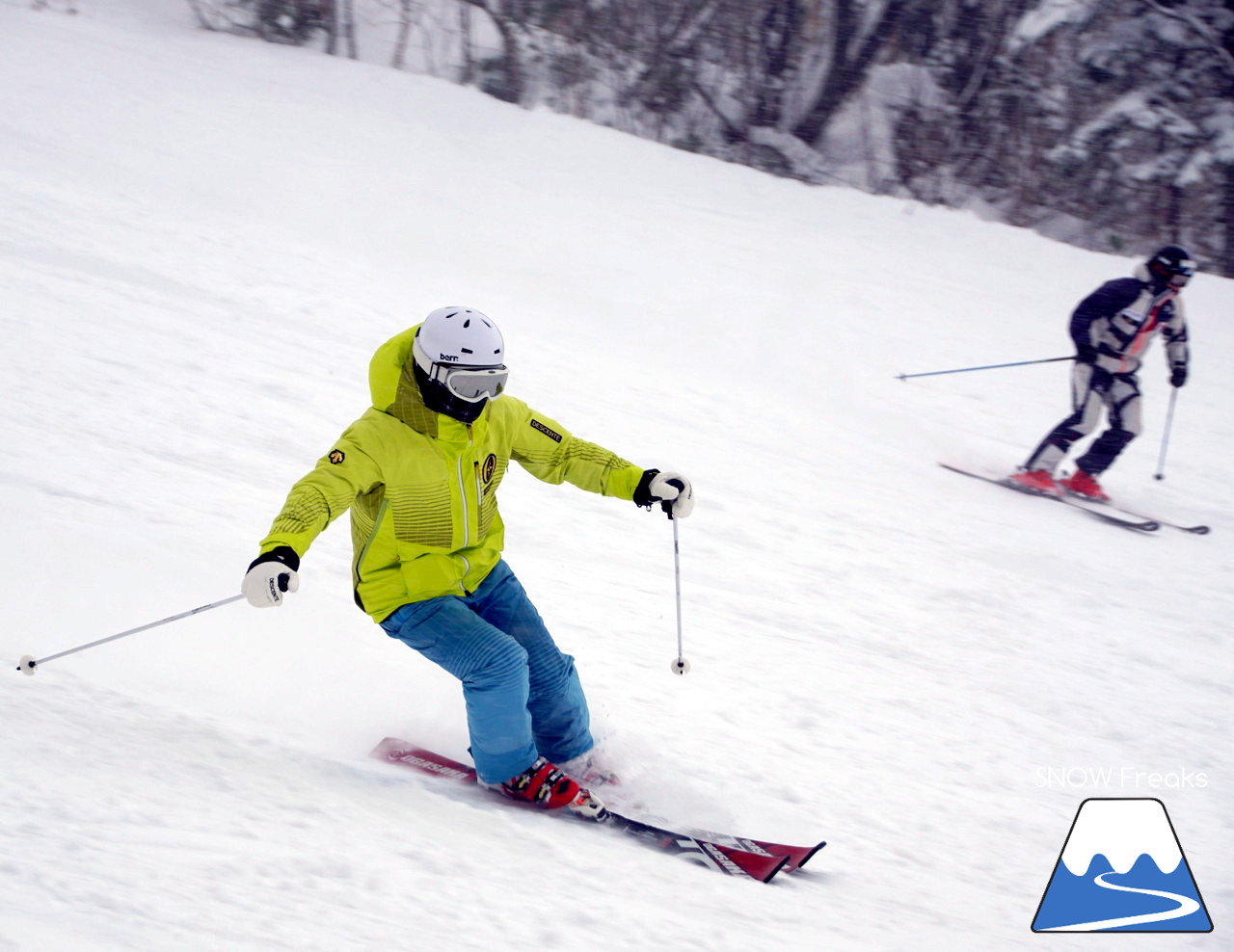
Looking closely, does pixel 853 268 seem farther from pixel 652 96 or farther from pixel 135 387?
pixel 135 387

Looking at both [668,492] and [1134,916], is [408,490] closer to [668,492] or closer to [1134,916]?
[668,492]

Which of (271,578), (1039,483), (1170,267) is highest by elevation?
(1170,267)

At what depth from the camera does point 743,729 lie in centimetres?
403

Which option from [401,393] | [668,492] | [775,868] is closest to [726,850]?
[775,868]

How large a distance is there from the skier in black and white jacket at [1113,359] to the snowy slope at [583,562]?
439mm

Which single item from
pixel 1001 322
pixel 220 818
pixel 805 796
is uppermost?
pixel 1001 322

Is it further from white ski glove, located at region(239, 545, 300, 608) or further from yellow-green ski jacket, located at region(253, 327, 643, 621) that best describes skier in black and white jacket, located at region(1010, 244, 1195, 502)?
white ski glove, located at region(239, 545, 300, 608)

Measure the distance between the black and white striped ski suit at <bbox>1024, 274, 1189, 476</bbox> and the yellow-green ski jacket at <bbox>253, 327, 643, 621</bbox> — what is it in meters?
5.07

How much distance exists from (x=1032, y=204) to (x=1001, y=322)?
5.79 meters

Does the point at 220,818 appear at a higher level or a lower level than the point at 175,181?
lower

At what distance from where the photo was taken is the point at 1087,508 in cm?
702

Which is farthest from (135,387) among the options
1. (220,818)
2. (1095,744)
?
(1095,744)

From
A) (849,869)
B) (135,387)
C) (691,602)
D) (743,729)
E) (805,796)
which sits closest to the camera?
(849,869)

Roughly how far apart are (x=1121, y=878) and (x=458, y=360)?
268 cm
